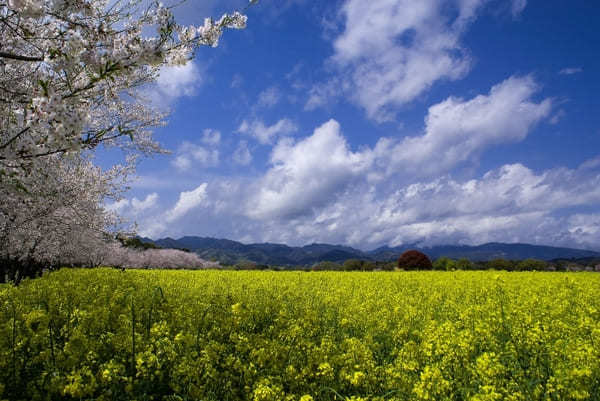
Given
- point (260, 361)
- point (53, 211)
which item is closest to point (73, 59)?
point (260, 361)

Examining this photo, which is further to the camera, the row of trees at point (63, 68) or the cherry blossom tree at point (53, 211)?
the cherry blossom tree at point (53, 211)

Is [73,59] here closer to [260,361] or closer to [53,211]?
[260,361]

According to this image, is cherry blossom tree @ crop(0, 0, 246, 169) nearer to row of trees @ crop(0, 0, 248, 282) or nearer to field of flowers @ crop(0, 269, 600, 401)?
row of trees @ crop(0, 0, 248, 282)

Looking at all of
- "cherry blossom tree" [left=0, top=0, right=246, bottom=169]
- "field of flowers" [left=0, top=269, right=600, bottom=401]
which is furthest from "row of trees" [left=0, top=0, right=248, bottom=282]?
"field of flowers" [left=0, top=269, right=600, bottom=401]

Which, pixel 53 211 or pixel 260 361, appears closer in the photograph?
pixel 260 361

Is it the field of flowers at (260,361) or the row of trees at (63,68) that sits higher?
the row of trees at (63,68)

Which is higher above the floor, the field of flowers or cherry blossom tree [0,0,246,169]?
cherry blossom tree [0,0,246,169]

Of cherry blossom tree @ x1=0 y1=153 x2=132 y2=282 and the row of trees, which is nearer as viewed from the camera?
the row of trees

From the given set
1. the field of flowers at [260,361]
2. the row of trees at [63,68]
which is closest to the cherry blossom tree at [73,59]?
the row of trees at [63,68]

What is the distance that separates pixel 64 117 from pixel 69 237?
18.0 meters

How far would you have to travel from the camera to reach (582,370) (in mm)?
3824

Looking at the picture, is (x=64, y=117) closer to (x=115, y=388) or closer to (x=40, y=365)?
(x=115, y=388)

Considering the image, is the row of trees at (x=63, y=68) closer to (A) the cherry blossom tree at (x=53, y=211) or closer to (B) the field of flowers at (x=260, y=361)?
(A) the cherry blossom tree at (x=53, y=211)

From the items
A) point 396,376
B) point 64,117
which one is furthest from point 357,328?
point 64,117
